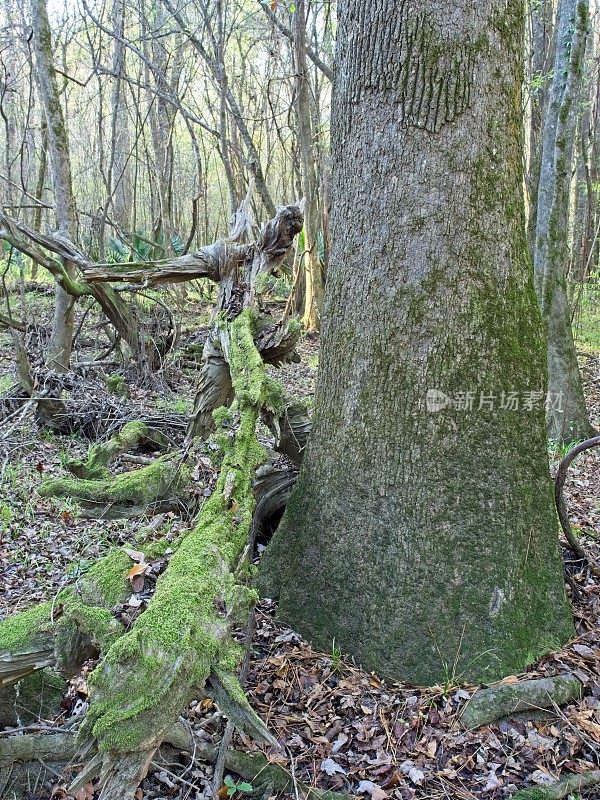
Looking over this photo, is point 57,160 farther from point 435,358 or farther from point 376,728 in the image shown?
point 376,728

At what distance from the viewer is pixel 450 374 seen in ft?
10.1

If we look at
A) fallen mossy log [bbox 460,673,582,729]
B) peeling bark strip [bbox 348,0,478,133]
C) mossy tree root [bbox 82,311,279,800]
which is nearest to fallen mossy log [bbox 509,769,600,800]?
fallen mossy log [bbox 460,673,582,729]

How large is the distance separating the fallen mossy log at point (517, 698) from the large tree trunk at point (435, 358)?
0.13m

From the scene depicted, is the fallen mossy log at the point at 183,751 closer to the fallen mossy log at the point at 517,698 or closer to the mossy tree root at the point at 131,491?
the fallen mossy log at the point at 517,698

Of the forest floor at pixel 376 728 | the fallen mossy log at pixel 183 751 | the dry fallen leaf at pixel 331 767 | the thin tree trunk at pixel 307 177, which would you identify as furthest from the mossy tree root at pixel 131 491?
the thin tree trunk at pixel 307 177

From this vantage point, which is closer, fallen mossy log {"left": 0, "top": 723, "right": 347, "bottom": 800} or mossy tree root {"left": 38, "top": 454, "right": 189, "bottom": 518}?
fallen mossy log {"left": 0, "top": 723, "right": 347, "bottom": 800}

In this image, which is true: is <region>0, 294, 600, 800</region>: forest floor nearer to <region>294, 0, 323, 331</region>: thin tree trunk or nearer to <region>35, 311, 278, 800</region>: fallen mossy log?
<region>35, 311, 278, 800</region>: fallen mossy log

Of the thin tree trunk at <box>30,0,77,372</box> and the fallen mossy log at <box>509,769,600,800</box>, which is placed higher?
the thin tree trunk at <box>30,0,77,372</box>

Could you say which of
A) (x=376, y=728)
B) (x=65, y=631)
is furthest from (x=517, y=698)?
(x=65, y=631)

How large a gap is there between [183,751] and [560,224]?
637 centimetres

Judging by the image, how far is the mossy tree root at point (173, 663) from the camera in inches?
77.7

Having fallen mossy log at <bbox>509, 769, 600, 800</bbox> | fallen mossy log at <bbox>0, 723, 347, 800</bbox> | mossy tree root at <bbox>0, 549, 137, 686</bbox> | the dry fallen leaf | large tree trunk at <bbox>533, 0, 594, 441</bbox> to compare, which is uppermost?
large tree trunk at <bbox>533, 0, 594, 441</bbox>

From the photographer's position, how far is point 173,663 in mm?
2082

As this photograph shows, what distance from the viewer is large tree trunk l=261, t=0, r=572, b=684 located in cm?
297
